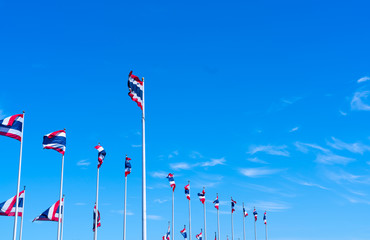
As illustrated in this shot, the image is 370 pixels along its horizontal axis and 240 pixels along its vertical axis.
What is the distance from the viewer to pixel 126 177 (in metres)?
46.2

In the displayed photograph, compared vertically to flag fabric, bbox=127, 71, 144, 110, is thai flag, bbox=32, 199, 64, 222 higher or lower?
lower

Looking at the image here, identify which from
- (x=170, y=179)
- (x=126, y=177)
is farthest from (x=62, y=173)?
(x=170, y=179)

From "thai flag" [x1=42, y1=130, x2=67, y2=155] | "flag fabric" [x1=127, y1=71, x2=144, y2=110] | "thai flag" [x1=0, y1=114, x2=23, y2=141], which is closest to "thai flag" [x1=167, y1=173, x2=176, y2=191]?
"thai flag" [x1=42, y1=130, x2=67, y2=155]

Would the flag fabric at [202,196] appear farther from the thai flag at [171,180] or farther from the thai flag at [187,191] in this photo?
the thai flag at [171,180]

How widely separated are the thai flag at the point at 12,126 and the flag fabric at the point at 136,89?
34.8ft

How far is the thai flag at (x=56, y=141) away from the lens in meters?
33.8

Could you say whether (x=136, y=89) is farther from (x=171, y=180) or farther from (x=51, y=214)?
(x=171, y=180)

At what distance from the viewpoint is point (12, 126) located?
31688 millimetres

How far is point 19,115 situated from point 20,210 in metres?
8.08

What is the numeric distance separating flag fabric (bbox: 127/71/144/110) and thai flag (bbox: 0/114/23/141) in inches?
418

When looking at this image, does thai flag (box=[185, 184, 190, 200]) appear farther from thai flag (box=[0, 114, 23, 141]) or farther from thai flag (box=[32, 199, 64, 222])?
thai flag (box=[0, 114, 23, 141])

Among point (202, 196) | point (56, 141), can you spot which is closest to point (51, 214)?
point (56, 141)

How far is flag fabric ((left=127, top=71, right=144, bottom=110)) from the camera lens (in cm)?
2569

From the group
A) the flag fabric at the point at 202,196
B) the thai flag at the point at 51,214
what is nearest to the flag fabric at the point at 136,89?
the thai flag at the point at 51,214
